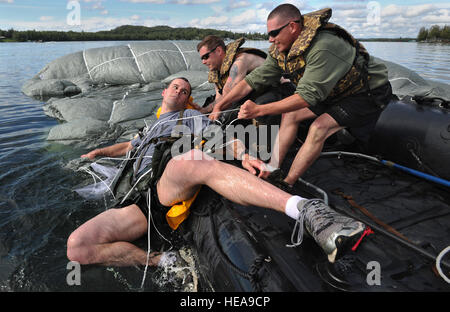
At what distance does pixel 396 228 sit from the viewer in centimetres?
234

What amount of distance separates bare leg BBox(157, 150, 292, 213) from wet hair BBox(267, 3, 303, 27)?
1.62 meters

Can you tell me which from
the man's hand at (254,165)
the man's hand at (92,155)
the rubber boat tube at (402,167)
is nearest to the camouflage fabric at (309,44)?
the rubber boat tube at (402,167)

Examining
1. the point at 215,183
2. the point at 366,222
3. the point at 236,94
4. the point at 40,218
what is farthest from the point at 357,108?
the point at 40,218

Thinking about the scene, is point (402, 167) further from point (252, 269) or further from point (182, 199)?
point (182, 199)

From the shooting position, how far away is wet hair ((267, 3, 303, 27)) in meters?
2.92

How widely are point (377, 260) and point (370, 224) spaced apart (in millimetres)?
376

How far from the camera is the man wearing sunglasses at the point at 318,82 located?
9.19 feet

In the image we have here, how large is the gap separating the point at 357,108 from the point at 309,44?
86 cm

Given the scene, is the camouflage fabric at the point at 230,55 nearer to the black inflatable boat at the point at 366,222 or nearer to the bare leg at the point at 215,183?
the black inflatable boat at the point at 366,222

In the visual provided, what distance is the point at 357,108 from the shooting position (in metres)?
3.08

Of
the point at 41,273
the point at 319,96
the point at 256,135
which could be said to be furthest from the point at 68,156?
the point at 319,96

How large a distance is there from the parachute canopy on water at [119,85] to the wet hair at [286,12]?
16.3 feet

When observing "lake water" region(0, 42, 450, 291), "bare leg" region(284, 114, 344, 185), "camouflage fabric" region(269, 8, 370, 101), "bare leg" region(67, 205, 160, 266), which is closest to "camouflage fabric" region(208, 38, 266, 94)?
"camouflage fabric" region(269, 8, 370, 101)

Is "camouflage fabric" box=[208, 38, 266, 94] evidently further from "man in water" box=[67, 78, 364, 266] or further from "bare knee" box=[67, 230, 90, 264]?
"bare knee" box=[67, 230, 90, 264]
